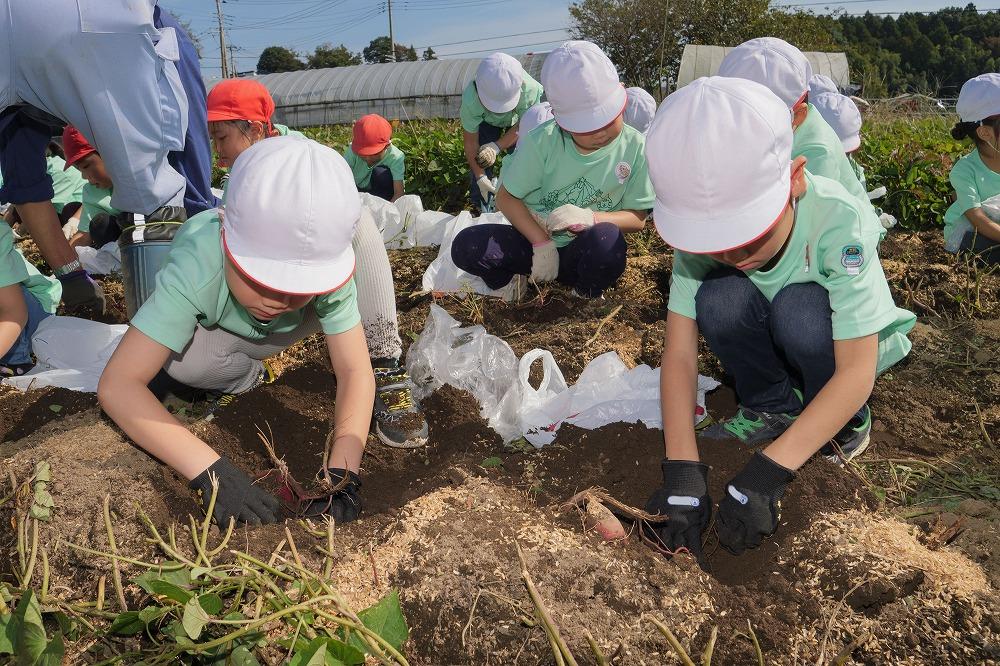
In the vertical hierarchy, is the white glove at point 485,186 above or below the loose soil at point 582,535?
below

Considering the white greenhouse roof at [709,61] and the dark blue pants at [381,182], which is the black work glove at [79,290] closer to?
the dark blue pants at [381,182]

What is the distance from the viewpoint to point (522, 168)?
3.14 meters

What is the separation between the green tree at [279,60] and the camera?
51.6 m

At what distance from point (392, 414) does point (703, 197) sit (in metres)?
1.19

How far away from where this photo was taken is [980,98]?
351 centimetres

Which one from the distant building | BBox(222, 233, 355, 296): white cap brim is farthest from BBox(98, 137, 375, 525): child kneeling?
the distant building

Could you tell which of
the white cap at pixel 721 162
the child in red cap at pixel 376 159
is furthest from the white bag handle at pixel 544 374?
the child in red cap at pixel 376 159

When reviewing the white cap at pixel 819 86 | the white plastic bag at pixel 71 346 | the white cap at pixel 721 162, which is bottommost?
the white plastic bag at pixel 71 346

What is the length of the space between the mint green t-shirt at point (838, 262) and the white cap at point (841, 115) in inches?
79.8

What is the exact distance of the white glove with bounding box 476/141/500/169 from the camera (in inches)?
199

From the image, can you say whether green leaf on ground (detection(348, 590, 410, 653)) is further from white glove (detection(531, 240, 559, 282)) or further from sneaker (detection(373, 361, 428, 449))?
white glove (detection(531, 240, 559, 282))

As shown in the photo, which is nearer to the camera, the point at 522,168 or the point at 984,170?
the point at 522,168

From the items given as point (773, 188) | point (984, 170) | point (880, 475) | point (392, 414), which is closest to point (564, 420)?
point (392, 414)

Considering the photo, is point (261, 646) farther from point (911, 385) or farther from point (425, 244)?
Answer: point (425, 244)
